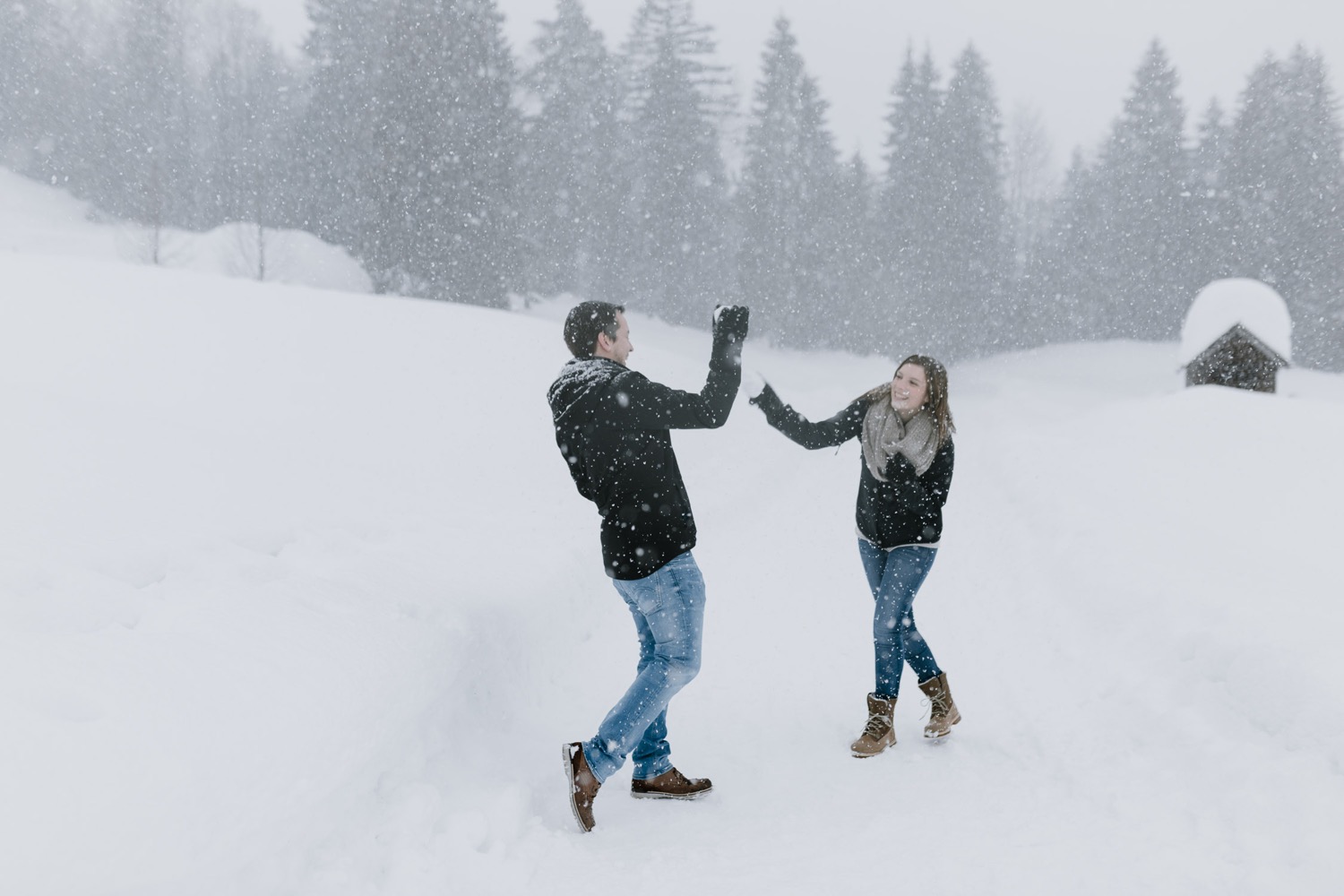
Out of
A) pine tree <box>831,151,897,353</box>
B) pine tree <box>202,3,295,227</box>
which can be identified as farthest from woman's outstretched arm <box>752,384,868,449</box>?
pine tree <box>831,151,897,353</box>

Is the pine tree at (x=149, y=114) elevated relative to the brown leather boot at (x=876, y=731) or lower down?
elevated

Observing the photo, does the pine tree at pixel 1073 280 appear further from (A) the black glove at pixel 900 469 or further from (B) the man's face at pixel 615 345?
(B) the man's face at pixel 615 345

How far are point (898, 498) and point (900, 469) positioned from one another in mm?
152

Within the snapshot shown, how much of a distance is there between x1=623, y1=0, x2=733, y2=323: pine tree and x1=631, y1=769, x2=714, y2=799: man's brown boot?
124 feet

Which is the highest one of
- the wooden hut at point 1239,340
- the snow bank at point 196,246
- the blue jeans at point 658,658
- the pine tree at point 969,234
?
the pine tree at point 969,234

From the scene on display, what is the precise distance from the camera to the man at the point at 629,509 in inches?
139

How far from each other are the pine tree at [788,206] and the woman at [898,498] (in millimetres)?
35930

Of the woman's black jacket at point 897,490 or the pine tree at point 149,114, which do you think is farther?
the pine tree at point 149,114

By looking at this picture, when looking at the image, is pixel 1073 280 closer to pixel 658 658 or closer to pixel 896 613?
pixel 896 613

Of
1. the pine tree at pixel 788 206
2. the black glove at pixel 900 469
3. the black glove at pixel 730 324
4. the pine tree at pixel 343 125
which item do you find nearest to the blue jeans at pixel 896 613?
the black glove at pixel 900 469

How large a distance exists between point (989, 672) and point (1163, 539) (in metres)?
3.42

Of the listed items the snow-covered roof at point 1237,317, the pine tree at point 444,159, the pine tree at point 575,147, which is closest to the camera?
the snow-covered roof at point 1237,317

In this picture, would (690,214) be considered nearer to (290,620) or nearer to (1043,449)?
(1043,449)

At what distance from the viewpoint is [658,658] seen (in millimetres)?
3678
